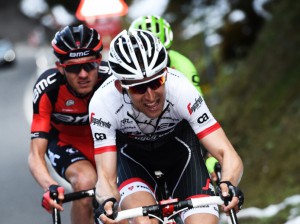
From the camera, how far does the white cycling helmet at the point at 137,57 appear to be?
5020 mm

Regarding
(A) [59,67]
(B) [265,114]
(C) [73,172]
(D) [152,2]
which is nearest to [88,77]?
(A) [59,67]

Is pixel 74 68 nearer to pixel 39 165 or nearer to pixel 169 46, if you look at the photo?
pixel 39 165

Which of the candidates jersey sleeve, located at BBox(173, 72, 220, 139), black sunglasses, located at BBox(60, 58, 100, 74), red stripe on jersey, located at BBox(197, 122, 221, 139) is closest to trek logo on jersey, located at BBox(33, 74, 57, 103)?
black sunglasses, located at BBox(60, 58, 100, 74)

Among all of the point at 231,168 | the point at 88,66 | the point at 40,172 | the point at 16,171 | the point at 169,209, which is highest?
the point at 16,171

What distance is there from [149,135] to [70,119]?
1482mm

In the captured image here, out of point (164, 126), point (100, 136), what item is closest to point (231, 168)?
point (164, 126)

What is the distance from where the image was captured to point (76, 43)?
20.9 ft

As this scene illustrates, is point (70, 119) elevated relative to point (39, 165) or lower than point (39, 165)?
elevated

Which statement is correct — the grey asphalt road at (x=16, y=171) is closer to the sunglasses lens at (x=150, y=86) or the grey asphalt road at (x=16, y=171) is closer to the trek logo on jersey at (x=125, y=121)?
the trek logo on jersey at (x=125, y=121)

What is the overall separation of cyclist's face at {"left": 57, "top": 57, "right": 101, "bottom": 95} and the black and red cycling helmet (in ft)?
0.15

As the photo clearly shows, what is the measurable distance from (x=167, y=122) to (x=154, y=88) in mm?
507

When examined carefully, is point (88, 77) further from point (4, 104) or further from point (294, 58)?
point (4, 104)

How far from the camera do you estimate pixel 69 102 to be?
668cm

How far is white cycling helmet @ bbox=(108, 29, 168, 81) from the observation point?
5.02 metres
